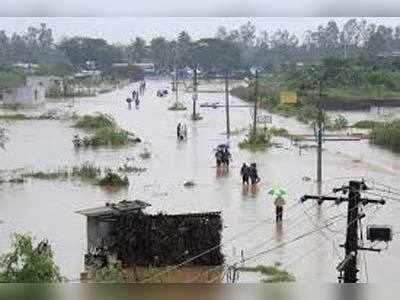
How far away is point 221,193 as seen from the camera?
4875 millimetres

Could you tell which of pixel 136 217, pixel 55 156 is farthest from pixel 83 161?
pixel 136 217

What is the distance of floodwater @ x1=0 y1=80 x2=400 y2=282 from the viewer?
3.20m

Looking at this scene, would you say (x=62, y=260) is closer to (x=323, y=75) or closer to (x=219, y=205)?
(x=219, y=205)

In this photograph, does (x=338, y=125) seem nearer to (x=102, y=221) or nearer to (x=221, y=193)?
(x=221, y=193)

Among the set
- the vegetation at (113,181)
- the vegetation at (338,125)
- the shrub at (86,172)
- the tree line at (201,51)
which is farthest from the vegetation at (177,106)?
the vegetation at (113,181)

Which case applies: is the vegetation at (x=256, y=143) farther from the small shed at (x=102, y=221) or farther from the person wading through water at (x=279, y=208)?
the small shed at (x=102, y=221)

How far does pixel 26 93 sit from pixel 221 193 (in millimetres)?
8244

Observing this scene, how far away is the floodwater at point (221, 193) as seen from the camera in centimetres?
320

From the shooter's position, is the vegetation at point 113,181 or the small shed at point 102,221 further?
the vegetation at point 113,181

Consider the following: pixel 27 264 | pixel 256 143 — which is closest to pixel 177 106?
pixel 256 143

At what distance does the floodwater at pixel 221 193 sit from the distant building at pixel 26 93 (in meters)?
2.59

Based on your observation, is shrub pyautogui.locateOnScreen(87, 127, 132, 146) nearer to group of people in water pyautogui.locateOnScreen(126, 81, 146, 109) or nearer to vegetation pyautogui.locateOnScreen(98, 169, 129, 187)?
vegetation pyautogui.locateOnScreen(98, 169, 129, 187)

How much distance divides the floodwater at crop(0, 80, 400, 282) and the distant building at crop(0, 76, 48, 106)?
8.51 feet

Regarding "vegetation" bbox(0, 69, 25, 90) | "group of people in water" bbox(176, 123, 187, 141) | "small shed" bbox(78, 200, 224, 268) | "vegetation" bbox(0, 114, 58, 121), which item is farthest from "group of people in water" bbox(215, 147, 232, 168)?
"vegetation" bbox(0, 69, 25, 90)
